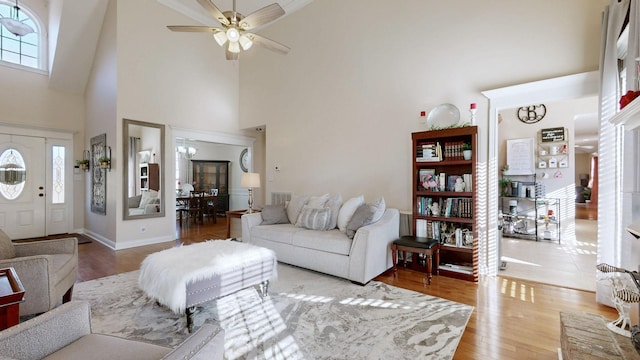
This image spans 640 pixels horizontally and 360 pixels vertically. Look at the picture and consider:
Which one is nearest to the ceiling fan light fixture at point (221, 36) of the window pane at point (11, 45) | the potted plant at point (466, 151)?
the potted plant at point (466, 151)

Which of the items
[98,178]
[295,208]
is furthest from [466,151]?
[98,178]

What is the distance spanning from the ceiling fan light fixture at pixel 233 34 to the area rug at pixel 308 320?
9.07 ft

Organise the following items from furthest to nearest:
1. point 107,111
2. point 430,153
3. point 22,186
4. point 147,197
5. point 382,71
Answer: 1. point 22,186
2. point 147,197
3. point 107,111
4. point 382,71
5. point 430,153

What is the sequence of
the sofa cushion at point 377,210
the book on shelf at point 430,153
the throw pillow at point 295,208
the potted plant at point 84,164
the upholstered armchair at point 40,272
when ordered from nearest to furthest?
the upholstered armchair at point 40,272 < the sofa cushion at point 377,210 < the book on shelf at point 430,153 < the throw pillow at point 295,208 < the potted plant at point 84,164

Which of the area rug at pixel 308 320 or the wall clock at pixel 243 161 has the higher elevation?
the wall clock at pixel 243 161

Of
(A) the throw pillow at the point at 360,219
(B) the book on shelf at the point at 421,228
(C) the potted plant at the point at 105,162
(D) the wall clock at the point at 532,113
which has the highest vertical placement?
(D) the wall clock at the point at 532,113

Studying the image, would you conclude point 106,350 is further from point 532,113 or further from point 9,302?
point 532,113

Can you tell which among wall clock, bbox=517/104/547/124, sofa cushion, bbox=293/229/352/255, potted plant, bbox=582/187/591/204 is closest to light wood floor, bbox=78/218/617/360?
sofa cushion, bbox=293/229/352/255

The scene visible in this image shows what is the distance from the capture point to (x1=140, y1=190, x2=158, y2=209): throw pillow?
5.25 meters

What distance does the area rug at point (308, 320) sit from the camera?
1931 mm

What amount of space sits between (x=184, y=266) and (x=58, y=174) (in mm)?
6232

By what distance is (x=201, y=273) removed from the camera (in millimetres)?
2211

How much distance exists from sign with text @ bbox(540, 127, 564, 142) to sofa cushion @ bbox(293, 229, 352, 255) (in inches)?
196

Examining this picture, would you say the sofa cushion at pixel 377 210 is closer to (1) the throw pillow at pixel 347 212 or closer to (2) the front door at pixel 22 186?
(1) the throw pillow at pixel 347 212
